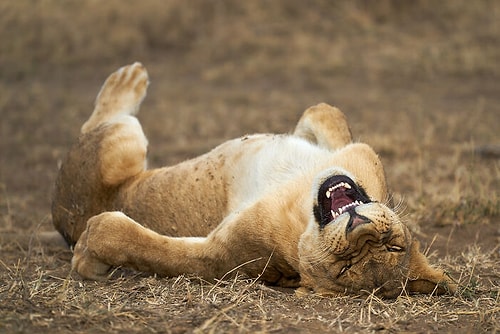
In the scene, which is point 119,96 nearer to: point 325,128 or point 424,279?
point 325,128

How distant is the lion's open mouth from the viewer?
361 centimetres

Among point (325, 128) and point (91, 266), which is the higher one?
point (325, 128)

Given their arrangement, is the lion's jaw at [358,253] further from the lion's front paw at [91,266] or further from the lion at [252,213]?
the lion's front paw at [91,266]

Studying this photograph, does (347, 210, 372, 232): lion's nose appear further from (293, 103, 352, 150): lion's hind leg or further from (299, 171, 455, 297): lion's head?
(293, 103, 352, 150): lion's hind leg

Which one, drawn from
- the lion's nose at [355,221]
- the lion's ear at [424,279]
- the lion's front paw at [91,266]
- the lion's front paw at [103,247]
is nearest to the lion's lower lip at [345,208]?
the lion's nose at [355,221]

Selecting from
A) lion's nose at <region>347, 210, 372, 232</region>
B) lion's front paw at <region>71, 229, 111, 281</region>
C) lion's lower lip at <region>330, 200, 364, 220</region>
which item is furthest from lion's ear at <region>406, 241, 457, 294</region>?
lion's front paw at <region>71, 229, 111, 281</region>

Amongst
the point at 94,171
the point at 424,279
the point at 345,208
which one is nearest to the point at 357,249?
the point at 345,208

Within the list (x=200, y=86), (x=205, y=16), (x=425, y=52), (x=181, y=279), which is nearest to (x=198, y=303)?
(x=181, y=279)

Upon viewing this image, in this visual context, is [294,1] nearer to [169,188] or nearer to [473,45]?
[473,45]

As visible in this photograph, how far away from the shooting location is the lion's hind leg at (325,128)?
4648 millimetres

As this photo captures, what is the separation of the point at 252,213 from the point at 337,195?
450 millimetres

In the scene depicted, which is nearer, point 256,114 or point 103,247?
point 103,247

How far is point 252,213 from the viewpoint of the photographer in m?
3.88

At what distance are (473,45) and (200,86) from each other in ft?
12.6
